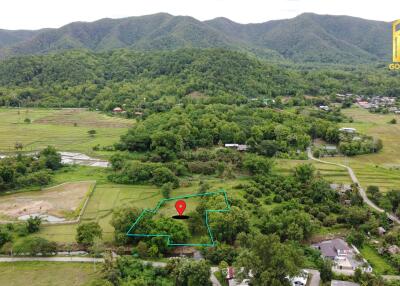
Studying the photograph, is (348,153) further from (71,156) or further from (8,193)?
(8,193)

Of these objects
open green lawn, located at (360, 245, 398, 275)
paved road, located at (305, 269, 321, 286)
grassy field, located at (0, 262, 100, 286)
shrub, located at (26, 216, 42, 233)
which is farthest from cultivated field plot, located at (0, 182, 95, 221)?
open green lawn, located at (360, 245, 398, 275)

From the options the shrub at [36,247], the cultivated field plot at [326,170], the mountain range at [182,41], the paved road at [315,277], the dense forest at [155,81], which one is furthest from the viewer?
the mountain range at [182,41]

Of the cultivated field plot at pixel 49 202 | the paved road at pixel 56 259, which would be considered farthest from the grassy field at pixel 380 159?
the cultivated field plot at pixel 49 202

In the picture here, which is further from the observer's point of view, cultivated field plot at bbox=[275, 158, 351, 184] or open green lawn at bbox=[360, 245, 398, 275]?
cultivated field plot at bbox=[275, 158, 351, 184]

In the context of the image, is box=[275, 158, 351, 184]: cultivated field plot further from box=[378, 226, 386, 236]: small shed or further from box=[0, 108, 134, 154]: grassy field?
box=[0, 108, 134, 154]: grassy field

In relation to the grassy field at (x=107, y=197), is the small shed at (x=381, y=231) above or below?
above

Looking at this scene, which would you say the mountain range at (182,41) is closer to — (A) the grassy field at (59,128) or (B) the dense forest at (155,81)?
(B) the dense forest at (155,81)

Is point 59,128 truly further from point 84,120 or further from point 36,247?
point 36,247
